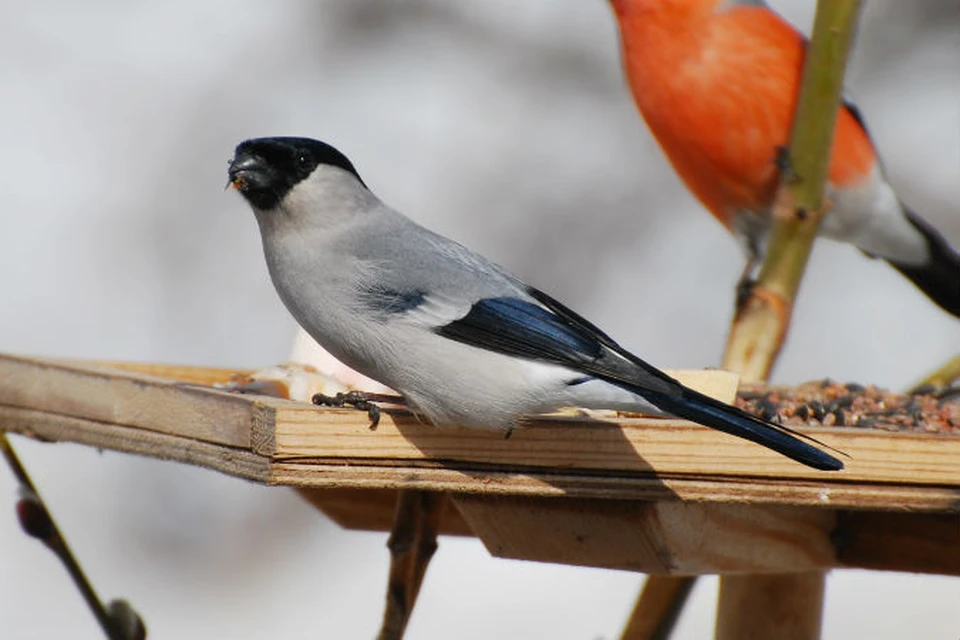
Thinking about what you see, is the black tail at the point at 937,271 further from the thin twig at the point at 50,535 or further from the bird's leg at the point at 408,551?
the thin twig at the point at 50,535

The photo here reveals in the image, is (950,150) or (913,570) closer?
(913,570)

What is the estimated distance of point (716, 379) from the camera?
2627 millimetres

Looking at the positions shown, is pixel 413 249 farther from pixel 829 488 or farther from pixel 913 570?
pixel 913 570

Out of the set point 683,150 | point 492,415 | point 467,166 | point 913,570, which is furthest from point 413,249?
point 467,166

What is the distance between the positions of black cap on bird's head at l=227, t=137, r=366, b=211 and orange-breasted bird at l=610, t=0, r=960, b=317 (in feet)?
4.75

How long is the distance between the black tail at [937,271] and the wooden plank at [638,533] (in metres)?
1.53

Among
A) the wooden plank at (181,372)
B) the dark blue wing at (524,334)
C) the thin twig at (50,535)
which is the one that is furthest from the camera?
the wooden plank at (181,372)

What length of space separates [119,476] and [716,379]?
10.4 ft

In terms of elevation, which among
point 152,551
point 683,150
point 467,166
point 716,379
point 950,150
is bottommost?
point 152,551

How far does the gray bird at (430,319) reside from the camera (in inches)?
88.0

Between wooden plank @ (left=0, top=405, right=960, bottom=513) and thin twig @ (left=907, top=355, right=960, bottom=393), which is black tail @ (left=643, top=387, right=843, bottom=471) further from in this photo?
thin twig @ (left=907, top=355, right=960, bottom=393)

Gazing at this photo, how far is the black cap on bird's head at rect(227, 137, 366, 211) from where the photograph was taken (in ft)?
8.09

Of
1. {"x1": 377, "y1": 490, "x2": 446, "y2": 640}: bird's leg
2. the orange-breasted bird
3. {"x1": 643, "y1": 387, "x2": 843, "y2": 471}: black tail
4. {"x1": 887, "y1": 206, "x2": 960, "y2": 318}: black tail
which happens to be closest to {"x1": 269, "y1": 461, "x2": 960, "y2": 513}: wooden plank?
{"x1": 643, "y1": 387, "x2": 843, "y2": 471}: black tail

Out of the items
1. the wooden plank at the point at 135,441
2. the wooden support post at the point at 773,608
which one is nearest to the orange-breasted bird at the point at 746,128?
the wooden support post at the point at 773,608
